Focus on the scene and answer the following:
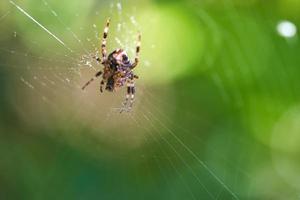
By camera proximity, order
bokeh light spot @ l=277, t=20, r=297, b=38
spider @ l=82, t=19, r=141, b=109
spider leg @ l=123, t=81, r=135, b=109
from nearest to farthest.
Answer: bokeh light spot @ l=277, t=20, r=297, b=38 < spider @ l=82, t=19, r=141, b=109 < spider leg @ l=123, t=81, r=135, b=109

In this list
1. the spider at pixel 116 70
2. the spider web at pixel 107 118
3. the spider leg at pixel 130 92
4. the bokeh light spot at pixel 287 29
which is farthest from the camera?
the spider leg at pixel 130 92

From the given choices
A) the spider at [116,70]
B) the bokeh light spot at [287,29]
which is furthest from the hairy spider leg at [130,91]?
the bokeh light spot at [287,29]

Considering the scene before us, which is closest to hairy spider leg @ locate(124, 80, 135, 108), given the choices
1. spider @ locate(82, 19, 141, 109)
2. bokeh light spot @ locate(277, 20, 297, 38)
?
spider @ locate(82, 19, 141, 109)

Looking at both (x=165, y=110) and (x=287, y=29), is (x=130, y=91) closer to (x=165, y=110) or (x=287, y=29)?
(x=165, y=110)

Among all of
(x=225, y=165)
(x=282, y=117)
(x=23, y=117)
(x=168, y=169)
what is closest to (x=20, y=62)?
(x=23, y=117)

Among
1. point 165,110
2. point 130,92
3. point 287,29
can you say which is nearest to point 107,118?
point 130,92

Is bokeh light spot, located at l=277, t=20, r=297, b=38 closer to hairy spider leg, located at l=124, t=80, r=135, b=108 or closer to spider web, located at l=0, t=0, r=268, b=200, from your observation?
spider web, located at l=0, t=0, r=268, b=200

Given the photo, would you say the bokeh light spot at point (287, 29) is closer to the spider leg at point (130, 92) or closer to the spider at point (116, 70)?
the spider at point (116, 70)

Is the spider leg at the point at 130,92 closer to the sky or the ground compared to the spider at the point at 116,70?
closer to the ground

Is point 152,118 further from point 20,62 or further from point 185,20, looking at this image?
point 20,62
